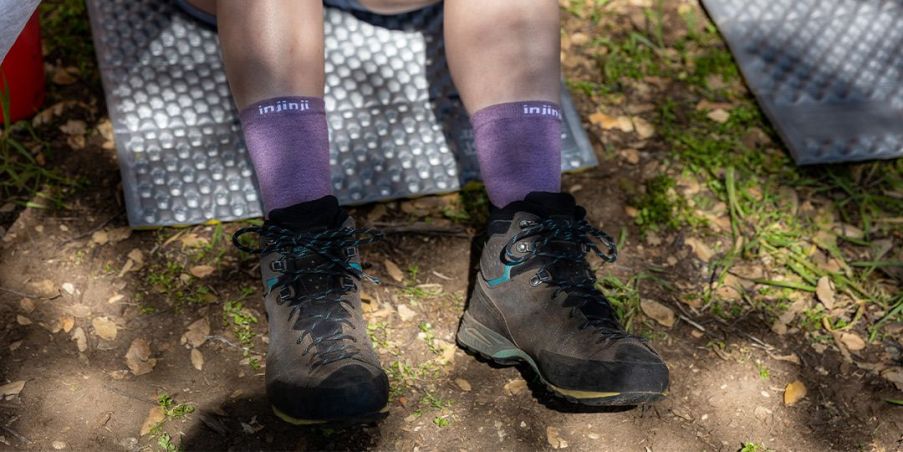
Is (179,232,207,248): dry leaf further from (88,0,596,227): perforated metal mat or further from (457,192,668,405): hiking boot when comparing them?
(457,192,668,405): hiking boot

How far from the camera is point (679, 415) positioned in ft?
6.22

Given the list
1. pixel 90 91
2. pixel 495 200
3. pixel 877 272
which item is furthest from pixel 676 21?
pixel 90 91

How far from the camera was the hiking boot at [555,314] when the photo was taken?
1.72 meters

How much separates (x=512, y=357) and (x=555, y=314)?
15 centimetres

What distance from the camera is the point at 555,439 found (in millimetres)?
1829

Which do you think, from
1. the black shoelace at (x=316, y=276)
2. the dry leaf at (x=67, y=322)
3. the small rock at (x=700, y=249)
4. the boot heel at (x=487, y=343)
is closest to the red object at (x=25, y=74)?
the dry leaf at (x=67, y=322)

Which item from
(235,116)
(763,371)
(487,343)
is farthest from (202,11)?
(763,371)

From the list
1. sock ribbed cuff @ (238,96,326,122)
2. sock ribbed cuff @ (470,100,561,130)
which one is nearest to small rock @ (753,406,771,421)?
sock ribbed cuff @ (470,100,561,130)

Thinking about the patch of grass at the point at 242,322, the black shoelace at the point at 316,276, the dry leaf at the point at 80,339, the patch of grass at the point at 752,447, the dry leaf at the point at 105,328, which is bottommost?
the patch of grass at the point at 752,447

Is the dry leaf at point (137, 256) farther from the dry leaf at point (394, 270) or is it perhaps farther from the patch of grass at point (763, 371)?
the patch of grass at point (763, 371)

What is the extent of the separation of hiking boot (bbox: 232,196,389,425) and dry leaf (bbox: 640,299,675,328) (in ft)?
2.20

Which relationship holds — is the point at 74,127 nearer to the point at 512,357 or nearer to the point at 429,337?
the point at 429,337

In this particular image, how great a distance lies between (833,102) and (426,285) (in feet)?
4.22

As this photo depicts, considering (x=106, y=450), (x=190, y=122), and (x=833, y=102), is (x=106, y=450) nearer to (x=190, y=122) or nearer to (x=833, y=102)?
(x=190, y=122)
